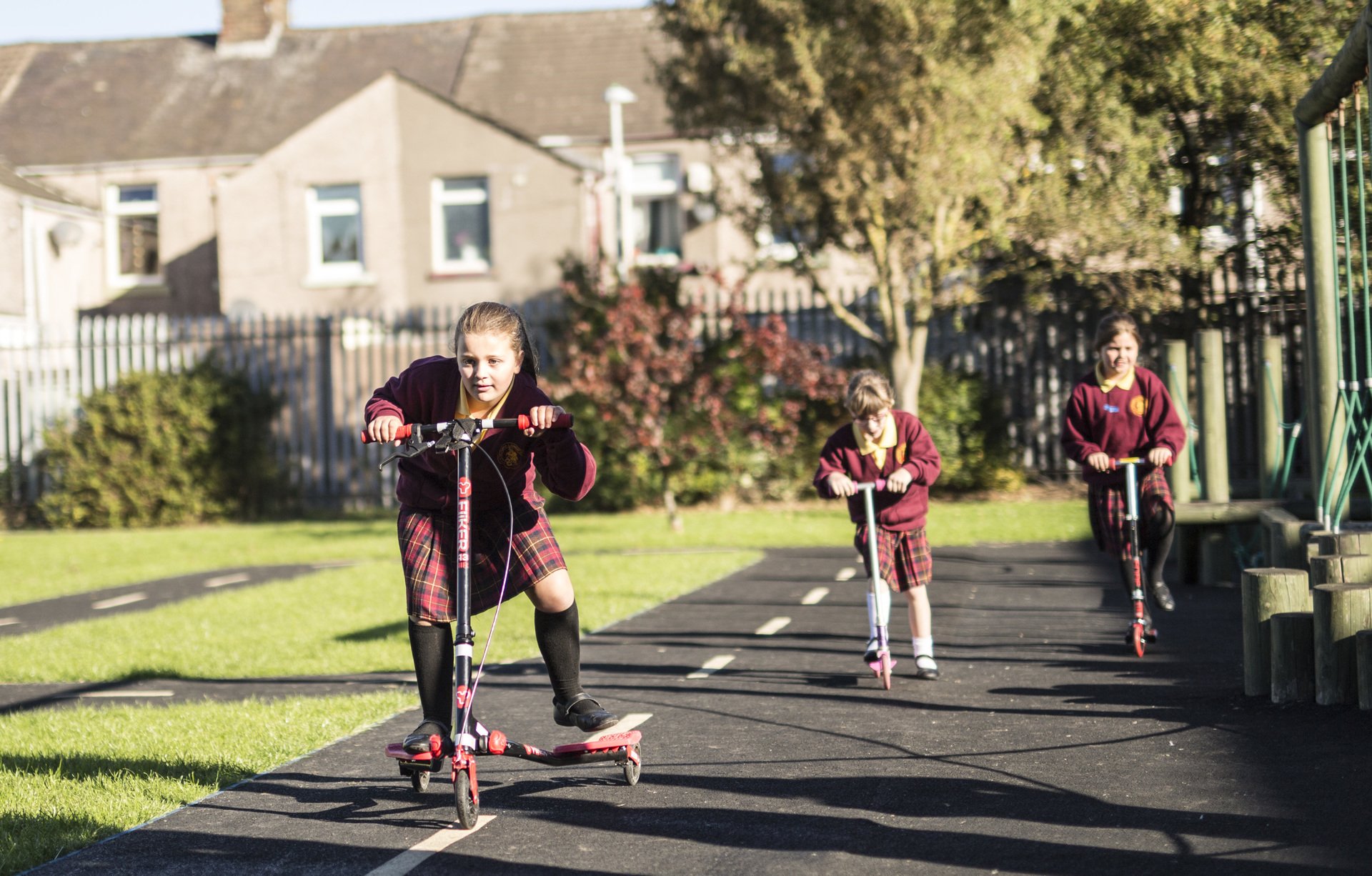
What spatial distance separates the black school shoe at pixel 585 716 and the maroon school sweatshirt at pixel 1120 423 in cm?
376

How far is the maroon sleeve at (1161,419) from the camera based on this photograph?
26.2 ft

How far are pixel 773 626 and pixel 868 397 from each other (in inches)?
→ 95.0

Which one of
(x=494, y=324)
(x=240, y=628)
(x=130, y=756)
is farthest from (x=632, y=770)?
(x=240, y=628)

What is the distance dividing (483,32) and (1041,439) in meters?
18.0

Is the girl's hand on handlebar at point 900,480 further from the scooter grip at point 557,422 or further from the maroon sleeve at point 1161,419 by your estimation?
the scooter grip at point 557,422

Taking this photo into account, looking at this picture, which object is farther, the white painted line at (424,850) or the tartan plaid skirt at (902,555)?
the tartan plaid skirt at (902,555)

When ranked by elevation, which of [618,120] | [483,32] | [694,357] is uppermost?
[483,32]

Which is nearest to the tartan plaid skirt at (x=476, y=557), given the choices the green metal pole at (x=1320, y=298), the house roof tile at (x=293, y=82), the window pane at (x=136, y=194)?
the green metal pole at (x=1320, y=298)

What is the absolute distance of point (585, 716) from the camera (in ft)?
17.0

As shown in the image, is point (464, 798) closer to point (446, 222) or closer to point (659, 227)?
point (446, 222)

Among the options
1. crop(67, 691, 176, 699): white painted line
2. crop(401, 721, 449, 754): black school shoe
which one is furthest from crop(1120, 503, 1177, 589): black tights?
crop(67, 691, 176, 699): white painted line

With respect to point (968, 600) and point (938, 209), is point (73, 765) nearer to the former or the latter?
point (968, 600)

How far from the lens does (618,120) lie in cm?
2316

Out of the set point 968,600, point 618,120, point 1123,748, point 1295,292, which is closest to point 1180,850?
point 1123,748
